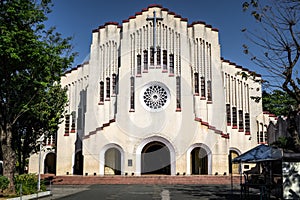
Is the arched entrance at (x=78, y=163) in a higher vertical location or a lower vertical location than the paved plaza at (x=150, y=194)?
higher

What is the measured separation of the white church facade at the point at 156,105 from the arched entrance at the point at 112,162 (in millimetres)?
95

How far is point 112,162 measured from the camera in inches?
1326

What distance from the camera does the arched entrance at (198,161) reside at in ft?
106

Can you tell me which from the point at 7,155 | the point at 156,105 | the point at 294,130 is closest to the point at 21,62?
the point at 7,155

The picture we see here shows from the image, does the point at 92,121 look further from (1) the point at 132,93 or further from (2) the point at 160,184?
(2) the point at 160,184

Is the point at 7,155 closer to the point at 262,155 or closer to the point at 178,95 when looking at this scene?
the point at 262,155

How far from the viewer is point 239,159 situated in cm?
1645

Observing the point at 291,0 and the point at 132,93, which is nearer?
the point at 291,0

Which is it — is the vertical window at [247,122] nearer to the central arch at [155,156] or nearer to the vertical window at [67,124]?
the central arch at [155,156]

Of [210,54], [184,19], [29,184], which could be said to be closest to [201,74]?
[210,54]

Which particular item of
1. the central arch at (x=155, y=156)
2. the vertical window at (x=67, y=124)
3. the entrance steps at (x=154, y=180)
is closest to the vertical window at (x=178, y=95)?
the central arch at (x=155, y=156)

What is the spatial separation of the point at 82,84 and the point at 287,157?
25679mm

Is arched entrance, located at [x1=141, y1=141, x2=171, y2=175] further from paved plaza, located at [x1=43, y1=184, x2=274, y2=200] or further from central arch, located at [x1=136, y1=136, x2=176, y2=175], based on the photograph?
A: paved plaza, located at [x1=43, y1=184, x2=274, y2=200]

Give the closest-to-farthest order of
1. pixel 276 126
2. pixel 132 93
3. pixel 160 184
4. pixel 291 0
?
pixel 291 0
pixel 276 126
pixel 160 184
pixel 132 93
